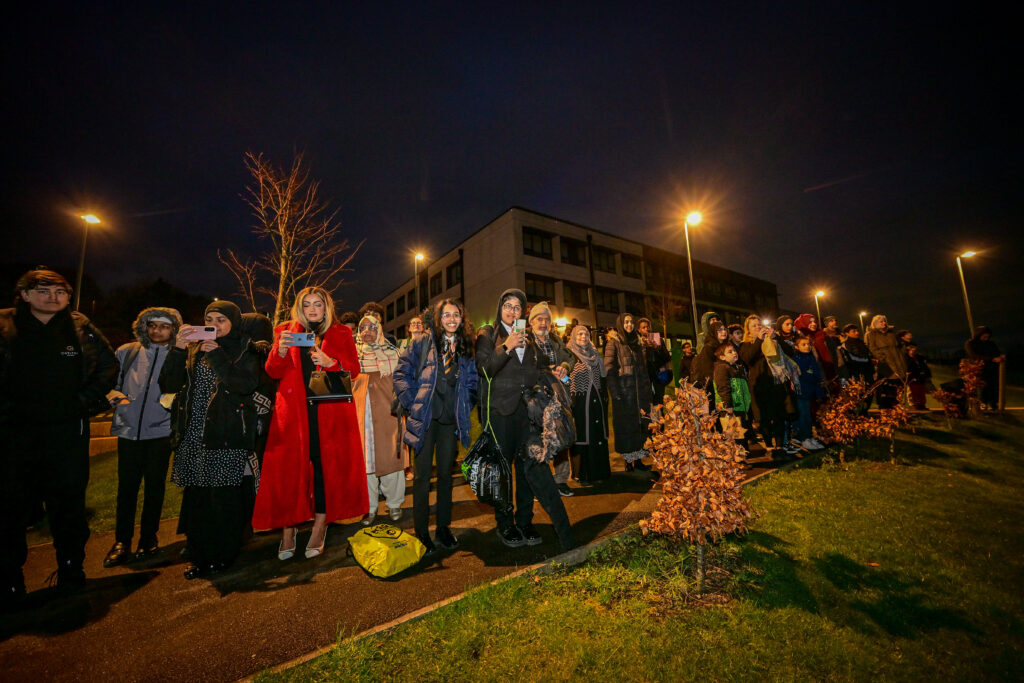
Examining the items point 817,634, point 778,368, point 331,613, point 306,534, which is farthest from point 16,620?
point 778,368

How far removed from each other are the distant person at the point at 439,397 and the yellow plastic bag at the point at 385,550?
215 millimetres

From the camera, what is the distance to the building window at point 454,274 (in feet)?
118

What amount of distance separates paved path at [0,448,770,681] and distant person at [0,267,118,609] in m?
0.37

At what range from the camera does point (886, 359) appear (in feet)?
30.5

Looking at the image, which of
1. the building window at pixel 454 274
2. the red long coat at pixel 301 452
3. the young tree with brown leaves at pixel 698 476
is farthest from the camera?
the building window at pixel 454 274

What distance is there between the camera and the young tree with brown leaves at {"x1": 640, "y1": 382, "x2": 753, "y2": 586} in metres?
2.71

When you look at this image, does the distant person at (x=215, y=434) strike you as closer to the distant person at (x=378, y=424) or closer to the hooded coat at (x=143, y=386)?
the hooded coat at (x=143, y=386)

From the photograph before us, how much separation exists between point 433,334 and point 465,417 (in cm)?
86

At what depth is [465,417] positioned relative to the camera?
3.82 metres

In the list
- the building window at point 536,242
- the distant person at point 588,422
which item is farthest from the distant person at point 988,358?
the building window at point 536,242

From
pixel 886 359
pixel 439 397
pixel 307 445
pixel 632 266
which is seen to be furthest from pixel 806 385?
pixel 632 266

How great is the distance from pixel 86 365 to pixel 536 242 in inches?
1213

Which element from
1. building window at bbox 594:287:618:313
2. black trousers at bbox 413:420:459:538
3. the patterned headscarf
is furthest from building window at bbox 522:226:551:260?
black trousers at bbox 413:420:459:538

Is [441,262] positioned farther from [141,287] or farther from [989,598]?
[989,598]
